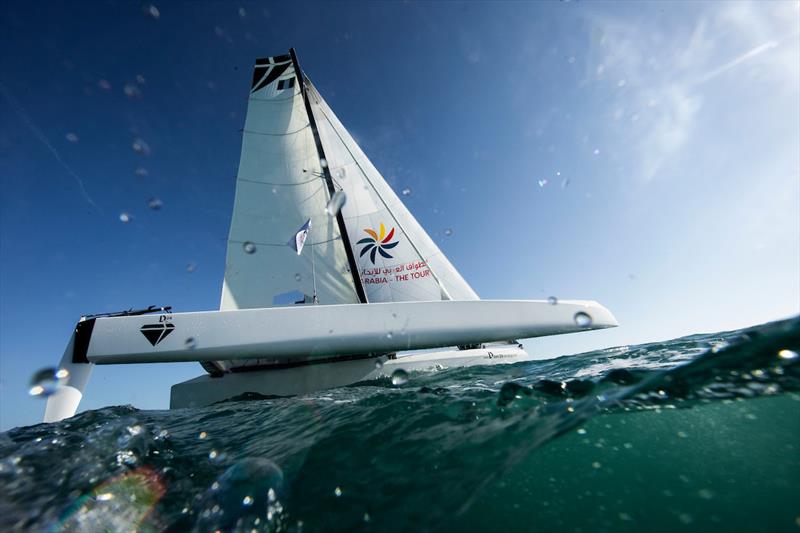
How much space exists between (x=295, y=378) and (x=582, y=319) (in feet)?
13.2

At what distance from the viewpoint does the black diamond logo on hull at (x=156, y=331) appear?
10.6 ft

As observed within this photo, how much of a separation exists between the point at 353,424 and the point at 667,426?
1583 mm

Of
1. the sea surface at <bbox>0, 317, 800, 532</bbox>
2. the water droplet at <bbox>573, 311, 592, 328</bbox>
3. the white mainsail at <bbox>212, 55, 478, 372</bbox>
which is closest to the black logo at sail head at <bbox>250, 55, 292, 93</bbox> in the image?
the white mainsail at <bbox>212, 55, 478, 372</bbox>

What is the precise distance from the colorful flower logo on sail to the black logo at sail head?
15.5 ft

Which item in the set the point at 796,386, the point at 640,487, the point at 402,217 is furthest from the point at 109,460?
the point at 402,217

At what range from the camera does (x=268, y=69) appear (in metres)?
7.39

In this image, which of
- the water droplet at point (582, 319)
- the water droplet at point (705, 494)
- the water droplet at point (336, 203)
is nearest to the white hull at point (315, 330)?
the water droplet at point (582, 319)

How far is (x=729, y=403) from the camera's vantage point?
1488mm

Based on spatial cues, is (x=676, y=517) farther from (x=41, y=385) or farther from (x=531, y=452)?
(x=41, y=385)

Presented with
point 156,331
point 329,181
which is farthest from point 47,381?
point 329,181

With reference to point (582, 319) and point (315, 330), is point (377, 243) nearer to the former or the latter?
point (315, 330)

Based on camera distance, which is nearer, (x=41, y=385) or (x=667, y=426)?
(x=667, y=426)

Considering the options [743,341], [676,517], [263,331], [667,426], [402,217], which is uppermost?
[402,217]

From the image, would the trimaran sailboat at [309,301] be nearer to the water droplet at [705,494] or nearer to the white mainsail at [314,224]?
the white mainsail at [314,224]
